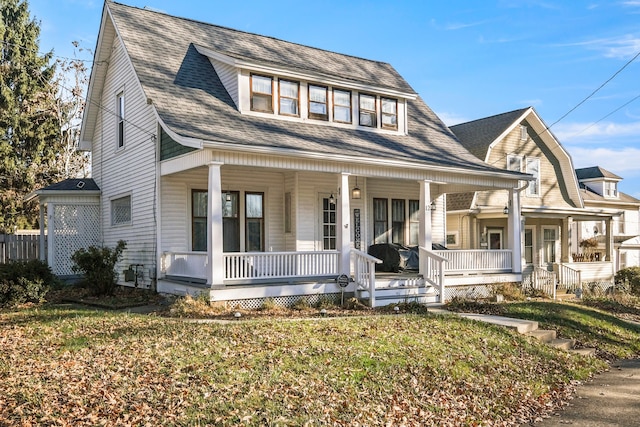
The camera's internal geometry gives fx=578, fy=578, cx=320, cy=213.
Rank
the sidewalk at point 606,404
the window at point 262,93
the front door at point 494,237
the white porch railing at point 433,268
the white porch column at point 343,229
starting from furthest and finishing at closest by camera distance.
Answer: the front door at point 494,237 → the window at point 262,93 → the white porch railing at point 433,268 → the white porch column at point 343,229 → the sidewalk at point 606,404

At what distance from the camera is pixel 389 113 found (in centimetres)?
1773

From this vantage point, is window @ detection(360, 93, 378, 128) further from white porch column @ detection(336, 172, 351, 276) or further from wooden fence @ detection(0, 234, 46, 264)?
wooden fence @ detection(0, 234, 46, 264)

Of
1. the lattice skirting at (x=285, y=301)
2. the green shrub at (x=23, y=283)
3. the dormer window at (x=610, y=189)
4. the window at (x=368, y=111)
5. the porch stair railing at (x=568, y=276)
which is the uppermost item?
the window at (x=368, y=111)


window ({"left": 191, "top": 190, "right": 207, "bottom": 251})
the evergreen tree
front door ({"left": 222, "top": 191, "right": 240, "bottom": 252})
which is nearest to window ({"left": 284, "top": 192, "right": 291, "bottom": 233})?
front door ({"left": 222, "top": 191, "right": 240, "bottom": 252})

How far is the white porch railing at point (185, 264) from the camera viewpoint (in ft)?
40.6

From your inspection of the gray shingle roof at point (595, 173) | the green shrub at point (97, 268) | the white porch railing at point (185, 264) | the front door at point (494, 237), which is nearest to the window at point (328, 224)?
the white porch railing at point (185, 264)

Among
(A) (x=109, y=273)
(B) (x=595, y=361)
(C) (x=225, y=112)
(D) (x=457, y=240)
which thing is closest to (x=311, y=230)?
(C) (x=225, y=112)

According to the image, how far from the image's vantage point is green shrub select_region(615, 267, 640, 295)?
2295 centimetres

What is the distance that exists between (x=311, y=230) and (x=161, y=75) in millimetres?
5613

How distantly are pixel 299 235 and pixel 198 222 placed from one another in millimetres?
2720

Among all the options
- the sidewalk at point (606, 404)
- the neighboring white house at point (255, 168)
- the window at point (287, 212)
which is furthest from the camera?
the window at point (287, 212)

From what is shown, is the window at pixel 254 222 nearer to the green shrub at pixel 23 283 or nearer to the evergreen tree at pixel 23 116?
the green shrub at pixel 23 283

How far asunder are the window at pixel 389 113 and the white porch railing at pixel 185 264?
7494mm

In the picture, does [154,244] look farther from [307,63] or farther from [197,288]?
[307,63]
